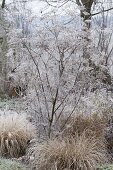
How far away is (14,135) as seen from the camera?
714cm

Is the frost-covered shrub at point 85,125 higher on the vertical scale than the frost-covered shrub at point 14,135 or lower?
higher

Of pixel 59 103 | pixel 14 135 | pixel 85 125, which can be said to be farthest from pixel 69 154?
pixel 14 135

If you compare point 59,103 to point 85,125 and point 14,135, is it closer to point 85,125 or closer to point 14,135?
point 85,125

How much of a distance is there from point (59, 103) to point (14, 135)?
1190 mm

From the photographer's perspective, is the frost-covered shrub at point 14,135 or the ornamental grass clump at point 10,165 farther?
the frost-covered shrub at point 14,135

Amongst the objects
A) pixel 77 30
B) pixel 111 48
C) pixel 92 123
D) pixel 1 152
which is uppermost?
pixel 77 30

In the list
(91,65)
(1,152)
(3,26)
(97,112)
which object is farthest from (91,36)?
(3,26)

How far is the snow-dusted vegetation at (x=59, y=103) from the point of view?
234 inches

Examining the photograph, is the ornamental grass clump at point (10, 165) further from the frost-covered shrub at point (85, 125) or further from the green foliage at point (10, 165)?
the frost-covered shrub at point (85, 125)

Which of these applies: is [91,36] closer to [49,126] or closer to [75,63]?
[75,63]

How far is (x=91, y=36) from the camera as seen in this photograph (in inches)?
242

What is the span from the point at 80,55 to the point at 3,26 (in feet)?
22.0

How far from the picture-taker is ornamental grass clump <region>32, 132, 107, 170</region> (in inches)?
232

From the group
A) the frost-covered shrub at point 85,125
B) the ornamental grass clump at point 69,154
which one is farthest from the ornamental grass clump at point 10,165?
the frost-covered shrub at point 85,125
